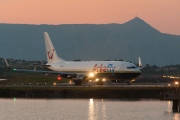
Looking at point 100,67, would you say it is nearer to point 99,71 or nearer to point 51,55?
point 99,71

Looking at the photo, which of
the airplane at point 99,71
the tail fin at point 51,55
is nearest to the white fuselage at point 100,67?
the airplane at point 99,71

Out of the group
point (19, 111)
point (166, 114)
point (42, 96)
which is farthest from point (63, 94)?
point (166, 114)

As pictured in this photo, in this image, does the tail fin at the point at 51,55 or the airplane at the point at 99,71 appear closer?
the airplane at the point at 99,71

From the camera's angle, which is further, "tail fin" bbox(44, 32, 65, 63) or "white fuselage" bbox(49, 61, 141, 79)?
"tail fin" bbox(44, 32, 65, 63)

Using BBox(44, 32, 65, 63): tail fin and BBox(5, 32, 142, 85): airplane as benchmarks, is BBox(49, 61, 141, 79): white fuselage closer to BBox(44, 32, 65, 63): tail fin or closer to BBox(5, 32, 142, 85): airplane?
BBox(5, 32, 142, 85): airplane

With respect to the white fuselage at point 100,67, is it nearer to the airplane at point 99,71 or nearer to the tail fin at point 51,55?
the airplane at point 99,71

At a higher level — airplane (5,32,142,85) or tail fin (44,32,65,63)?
tail fin (44,32,65,63)

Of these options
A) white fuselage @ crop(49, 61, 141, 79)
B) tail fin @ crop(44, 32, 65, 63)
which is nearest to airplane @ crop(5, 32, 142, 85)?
white fuselage @ crop(49, 61, 141, 79)

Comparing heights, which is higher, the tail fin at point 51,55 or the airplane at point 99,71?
the tail fin at point 51,55

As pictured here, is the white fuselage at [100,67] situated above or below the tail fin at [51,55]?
below

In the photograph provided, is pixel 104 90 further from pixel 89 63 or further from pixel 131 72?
pixel 89 63

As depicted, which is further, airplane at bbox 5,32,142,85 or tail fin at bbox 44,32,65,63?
tail fin at bbox 44,32,65,63

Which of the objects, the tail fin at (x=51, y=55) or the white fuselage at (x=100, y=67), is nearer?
the white fuselage at (x=100, y=67)

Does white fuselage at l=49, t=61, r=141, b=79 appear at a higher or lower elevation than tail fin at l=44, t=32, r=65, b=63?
lower
